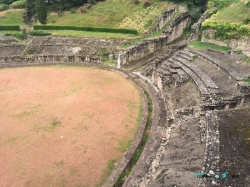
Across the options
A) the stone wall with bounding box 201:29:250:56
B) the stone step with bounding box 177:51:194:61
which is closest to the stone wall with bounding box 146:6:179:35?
the stone wall with bounding box 201:29:250:56

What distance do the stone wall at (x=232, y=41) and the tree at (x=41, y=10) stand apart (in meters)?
21.9

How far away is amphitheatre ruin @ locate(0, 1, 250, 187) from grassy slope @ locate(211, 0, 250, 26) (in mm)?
2628

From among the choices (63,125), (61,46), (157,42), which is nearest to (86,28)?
(61,46)

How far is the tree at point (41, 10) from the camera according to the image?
34.3 m

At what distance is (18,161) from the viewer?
11867 mm

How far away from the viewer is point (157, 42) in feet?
93.0

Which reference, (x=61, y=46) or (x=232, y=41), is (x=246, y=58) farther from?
(x=61, y=46)

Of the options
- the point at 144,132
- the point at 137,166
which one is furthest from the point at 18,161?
the point at 144,132

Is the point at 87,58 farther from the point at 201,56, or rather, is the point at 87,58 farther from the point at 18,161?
the point at 18,161

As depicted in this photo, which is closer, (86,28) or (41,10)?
Result: (86,28)

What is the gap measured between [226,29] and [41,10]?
24365 mm

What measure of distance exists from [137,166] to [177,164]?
6.73ft

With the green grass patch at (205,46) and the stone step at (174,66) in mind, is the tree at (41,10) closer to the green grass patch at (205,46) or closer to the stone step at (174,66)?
the green grass patch at (205,46)

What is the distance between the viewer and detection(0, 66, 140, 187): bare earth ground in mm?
11234
